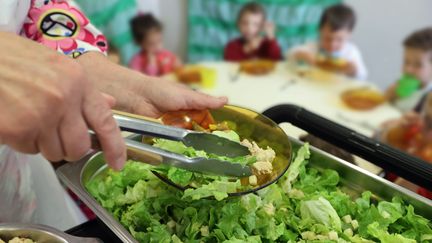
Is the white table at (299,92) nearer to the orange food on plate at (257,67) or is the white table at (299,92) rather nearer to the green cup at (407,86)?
the orange food on plate at (257,67)

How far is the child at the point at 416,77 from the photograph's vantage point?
237 cm

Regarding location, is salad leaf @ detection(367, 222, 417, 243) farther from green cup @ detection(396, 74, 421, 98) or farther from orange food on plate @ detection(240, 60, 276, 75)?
green cup @ detection(396, 74, 421, 98)

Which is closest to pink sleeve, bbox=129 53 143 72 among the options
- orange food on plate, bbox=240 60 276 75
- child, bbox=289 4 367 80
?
orange food on plate, bbox=240 60 276 75

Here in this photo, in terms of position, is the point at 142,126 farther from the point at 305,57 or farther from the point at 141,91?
the point at 305,57

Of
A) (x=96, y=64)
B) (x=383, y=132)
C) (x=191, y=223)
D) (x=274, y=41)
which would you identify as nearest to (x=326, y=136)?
(x=191, y=223)

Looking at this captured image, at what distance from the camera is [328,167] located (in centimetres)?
95

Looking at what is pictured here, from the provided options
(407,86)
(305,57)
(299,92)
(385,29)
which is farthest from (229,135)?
(385,29)

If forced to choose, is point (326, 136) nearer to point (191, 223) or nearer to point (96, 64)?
point (191, 223)

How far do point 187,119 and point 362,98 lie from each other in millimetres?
1447

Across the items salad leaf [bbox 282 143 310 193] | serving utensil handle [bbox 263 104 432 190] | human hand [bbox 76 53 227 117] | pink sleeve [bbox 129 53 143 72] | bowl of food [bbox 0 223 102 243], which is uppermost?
human hand [bbox 76 53 227 117]

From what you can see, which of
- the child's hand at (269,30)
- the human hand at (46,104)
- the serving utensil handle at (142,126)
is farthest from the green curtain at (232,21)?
the human hand at (46,104)

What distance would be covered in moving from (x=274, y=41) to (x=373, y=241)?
91.8 inches

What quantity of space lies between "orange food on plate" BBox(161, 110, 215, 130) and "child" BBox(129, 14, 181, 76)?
2.00 m

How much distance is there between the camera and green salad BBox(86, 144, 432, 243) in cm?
79
